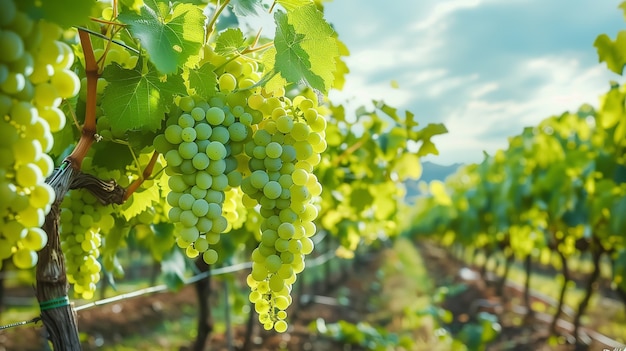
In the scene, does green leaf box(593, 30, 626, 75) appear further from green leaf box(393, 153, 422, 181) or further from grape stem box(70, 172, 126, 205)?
grape stem box(70, 172, 126, 205)

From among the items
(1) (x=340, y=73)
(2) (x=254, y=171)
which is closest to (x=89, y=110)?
(2) (x=254, y=171)

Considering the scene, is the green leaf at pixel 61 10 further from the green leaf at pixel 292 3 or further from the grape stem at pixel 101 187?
the green leaf at pixel 292 3

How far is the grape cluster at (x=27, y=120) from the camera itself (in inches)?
28.8

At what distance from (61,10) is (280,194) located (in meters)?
0.52

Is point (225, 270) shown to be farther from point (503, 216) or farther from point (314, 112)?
point (503, 216)

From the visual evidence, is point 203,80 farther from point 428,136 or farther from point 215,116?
point 428,136

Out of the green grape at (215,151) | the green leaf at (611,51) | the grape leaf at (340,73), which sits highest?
the green leaf at (611,51)

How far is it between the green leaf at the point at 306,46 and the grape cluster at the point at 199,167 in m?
0.15

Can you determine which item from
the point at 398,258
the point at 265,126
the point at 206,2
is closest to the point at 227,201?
the point at 265,126

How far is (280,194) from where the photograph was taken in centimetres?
113

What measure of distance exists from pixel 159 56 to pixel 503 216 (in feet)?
24.2

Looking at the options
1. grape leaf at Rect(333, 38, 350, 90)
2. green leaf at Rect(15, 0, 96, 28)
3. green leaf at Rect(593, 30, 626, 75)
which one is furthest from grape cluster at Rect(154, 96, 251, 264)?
green leaf at Rect(593, 30, 626, 75)

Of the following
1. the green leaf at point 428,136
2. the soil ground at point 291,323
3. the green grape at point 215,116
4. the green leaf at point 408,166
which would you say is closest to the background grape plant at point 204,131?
the green grape at point 215,116

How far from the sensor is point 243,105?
1.21m
